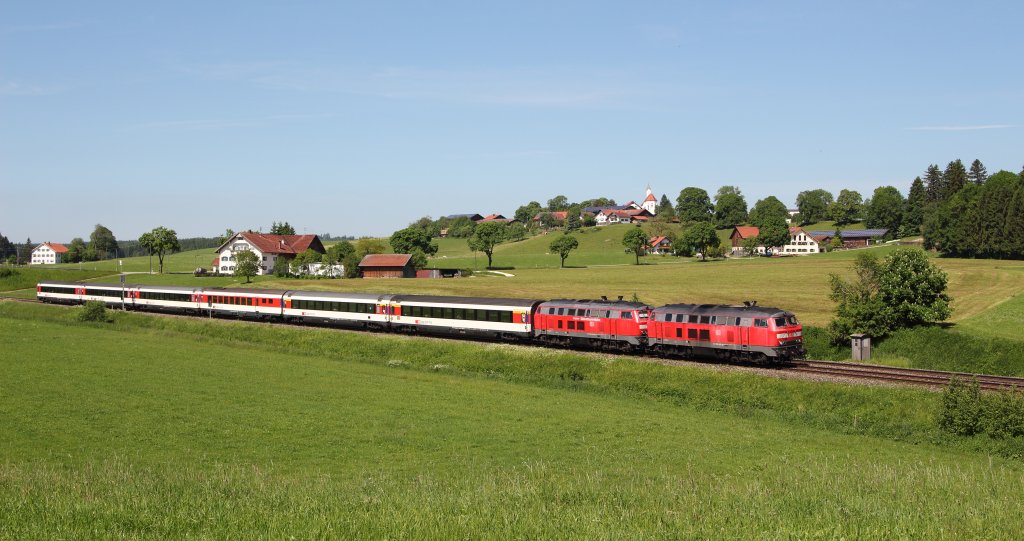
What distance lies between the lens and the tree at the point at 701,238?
16150 cm

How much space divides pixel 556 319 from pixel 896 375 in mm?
19897

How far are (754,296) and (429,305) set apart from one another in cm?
3796

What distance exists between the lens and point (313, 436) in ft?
95.7

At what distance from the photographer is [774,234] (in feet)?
574

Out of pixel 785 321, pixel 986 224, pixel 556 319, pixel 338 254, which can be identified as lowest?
pixel 556 319

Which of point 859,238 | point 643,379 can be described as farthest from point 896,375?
point 859,238

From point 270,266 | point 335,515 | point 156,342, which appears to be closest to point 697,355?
point 335,515

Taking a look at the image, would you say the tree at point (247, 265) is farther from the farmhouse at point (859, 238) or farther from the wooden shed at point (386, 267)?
the farmhouse at point (859, 238)

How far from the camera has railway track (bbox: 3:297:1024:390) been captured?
3512 centimetres

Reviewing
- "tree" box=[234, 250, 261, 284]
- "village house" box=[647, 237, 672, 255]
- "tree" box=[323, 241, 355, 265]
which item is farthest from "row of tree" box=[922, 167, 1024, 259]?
"tree" box=[234, 250, 261, 284]

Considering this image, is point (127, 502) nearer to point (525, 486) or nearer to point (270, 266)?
point (525, 486)

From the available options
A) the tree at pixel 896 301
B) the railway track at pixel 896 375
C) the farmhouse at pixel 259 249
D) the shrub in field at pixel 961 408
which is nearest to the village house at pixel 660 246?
the farmhouse at pixel 259 249

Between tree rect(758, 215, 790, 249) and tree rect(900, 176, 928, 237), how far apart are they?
29419 millimetres

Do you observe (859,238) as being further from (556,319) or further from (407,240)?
(556,319)
